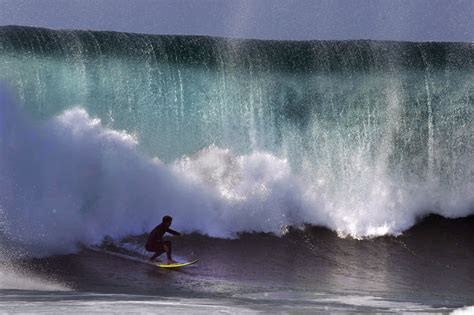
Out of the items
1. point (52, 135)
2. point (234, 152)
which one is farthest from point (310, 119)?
point (52, 135)

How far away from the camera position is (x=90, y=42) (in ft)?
73.3

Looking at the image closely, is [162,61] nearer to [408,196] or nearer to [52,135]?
[52,135]

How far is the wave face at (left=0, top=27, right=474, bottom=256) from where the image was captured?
64.5 feet

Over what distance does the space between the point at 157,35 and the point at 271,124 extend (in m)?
3.34

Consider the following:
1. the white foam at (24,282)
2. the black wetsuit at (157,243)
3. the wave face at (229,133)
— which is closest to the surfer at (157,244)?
the black wetsuit at (157,243)

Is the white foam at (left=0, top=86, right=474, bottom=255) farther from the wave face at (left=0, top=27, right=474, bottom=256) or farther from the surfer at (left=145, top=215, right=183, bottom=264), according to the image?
the surfer at (left=145, top=215, right=183, bottom=264)

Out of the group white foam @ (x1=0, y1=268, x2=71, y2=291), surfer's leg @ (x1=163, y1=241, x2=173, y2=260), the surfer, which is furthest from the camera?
the surfer

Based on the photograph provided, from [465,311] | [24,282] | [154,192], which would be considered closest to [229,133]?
[154,192]

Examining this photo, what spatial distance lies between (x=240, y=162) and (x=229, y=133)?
2.60ft

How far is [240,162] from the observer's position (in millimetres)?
21344

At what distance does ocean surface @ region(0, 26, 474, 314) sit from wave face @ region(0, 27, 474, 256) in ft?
0.11

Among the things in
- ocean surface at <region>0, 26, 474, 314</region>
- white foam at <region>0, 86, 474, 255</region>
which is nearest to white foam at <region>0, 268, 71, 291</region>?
ocean surface at <region>0, 26, 474, 314</region>

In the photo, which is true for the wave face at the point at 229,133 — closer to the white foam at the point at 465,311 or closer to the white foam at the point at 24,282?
the white foam at the point at 24,282

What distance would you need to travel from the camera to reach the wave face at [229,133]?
19.7 m
